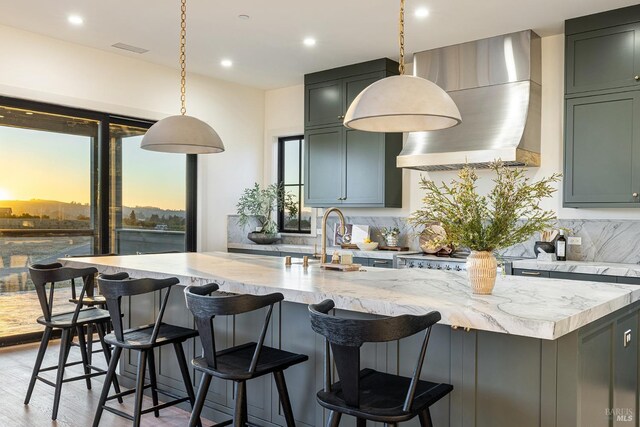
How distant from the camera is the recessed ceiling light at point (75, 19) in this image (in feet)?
14.5

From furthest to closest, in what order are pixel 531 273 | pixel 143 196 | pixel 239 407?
pixel 143 196 < pixel 531 273 < pixel 239 407

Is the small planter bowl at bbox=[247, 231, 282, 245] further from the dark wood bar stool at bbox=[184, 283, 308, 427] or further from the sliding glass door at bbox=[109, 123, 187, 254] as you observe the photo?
the dark wood bar stool at bbox=[184, 283, 308, 427]

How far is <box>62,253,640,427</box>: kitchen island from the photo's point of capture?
75.3 inches

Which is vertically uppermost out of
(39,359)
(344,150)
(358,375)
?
(344,150)

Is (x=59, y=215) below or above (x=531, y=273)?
above

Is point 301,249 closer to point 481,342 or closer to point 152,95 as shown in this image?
point 152,95

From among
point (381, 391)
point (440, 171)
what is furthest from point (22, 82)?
point (381, 391)

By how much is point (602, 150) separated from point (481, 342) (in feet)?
9.51

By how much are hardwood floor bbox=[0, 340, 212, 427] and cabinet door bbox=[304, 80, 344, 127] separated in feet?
11.0

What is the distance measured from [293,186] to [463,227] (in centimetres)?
472

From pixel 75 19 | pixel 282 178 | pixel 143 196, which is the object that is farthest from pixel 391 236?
pixel 75 19

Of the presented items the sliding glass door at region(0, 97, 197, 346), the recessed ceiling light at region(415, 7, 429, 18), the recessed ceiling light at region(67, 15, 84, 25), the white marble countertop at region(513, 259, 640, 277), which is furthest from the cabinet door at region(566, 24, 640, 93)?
the sliding glass door at region(0, 97, 197, 346)

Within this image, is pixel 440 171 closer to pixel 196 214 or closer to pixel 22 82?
pixel 196 214

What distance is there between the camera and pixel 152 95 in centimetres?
575
